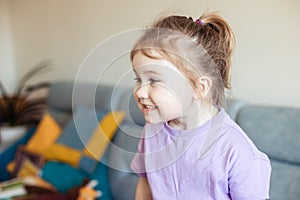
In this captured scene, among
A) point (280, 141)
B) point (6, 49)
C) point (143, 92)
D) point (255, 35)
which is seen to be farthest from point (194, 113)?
point (6, 49)

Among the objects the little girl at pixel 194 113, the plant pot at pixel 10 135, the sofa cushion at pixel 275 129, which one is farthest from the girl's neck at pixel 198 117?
the plant pot at pixel 10 135

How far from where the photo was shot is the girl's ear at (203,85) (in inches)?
30.5

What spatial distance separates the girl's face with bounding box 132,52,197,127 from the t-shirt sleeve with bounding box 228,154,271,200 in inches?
6.1

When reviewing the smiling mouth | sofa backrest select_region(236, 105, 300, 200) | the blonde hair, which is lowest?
sofa backrest select_region(236, 105, 300, 200)

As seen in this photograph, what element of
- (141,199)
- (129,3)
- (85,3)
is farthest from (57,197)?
(85,3)

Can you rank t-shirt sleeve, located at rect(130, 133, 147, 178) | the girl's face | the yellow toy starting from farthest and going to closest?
1. the yellow toy
2. t-shirt sleeve, located at rect(130, 133, 147, 178)
3. the girl's face

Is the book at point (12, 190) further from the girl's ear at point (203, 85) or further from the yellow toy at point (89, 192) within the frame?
the girl's ear at point (203, 85)

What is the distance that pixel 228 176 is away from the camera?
0.76m

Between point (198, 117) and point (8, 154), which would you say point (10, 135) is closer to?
point (8, 154)

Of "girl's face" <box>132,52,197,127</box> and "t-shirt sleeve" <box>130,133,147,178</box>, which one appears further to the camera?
"t-shirt sleeve" <box>130,133,147,178</box>

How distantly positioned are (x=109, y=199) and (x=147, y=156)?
46.9 inches

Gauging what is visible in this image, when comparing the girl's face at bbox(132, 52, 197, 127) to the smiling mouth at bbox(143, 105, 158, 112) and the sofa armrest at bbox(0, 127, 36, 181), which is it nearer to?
the smiling mouth at bbox(143, 105, 158, 112)

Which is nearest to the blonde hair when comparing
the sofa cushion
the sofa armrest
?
the sofa cushion

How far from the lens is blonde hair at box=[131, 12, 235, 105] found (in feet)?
2.47
